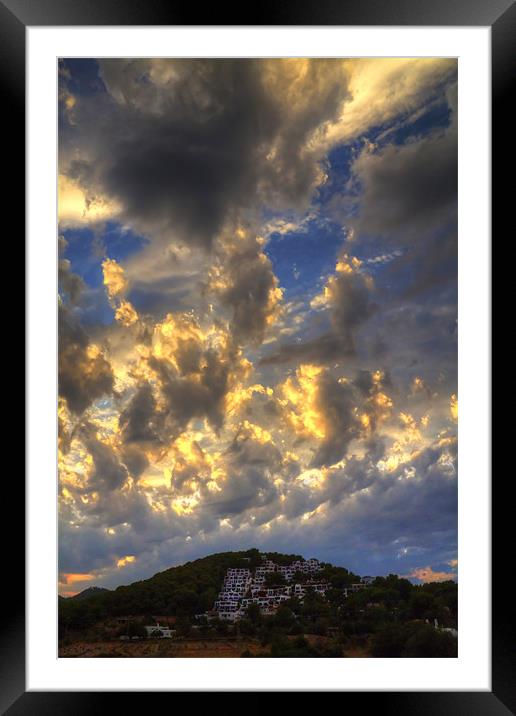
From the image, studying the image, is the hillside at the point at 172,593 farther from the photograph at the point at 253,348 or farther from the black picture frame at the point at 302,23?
the black picture frame at the point at 302,23

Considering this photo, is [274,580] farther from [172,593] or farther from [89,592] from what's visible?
[89,592]

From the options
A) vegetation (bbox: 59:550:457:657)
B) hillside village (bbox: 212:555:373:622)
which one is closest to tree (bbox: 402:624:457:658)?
vegetation (bbox: 59:550:457:657)

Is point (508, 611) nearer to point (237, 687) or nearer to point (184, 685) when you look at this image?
point (237, 687)

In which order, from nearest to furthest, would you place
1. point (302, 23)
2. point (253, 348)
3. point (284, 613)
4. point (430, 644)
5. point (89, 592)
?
point (302, 23)
point (430, 644)
point (284, 613)
point (89, 592)
point (253, 348)

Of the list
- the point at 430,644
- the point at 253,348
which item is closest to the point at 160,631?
the point at 430,644

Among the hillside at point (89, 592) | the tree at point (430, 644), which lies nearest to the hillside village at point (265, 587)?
the tree at point (430, 644)

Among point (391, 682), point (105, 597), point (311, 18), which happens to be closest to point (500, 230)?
point (311, 18)
